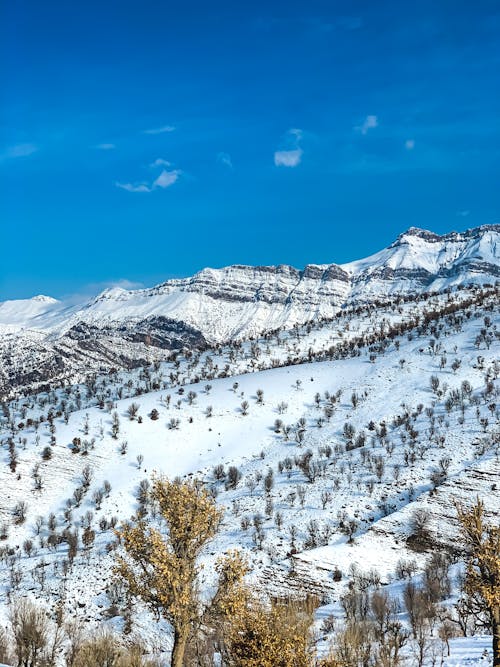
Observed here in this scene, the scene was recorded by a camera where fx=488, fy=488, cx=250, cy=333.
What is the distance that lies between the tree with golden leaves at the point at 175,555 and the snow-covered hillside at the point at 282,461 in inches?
615

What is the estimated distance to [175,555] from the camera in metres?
18.6

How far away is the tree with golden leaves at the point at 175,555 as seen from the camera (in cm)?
1764

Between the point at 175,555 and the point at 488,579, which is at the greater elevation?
the point at 175,555

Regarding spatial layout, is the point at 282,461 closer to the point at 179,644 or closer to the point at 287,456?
the point at 287,456

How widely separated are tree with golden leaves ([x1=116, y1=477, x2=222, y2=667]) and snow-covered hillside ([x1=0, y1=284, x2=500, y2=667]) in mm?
15633

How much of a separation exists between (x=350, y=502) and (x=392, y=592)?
18.1 meters

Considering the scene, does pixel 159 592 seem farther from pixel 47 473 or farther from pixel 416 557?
pixel 47 473

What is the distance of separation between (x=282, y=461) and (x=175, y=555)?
2231 inches

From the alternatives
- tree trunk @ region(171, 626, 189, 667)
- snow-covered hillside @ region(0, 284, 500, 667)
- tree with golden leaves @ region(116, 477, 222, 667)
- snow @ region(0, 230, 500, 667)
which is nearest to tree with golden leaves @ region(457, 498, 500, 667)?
snow @ region(0, 230, 500, 667)

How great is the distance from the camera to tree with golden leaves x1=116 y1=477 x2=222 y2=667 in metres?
17.6

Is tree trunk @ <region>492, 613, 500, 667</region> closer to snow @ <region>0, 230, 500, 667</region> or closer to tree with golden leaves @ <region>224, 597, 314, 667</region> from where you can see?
snow @ <region>0, 230, 500, 667</region>

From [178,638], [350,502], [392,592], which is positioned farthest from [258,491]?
[178,638]

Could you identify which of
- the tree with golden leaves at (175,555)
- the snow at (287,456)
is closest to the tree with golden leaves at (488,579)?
the snow at (287,456)

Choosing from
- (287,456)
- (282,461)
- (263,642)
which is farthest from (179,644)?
(287,456)
